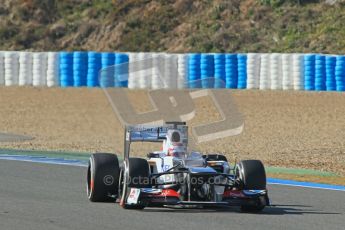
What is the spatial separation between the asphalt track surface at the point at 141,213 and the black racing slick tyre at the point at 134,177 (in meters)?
0.12

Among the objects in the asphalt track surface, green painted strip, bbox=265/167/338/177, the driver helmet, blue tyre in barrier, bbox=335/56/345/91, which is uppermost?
blue tyre in barrier, bbox=335/56/345/91

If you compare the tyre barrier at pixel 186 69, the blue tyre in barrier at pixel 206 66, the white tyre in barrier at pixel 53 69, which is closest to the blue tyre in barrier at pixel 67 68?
the tyre barrier at pixel 186 69

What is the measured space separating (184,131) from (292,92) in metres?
19.4

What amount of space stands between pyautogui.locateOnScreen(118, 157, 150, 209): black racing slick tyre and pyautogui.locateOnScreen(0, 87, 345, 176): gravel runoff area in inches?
245

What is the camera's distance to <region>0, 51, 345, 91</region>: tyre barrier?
3156cm

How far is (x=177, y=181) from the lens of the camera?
39.2ft

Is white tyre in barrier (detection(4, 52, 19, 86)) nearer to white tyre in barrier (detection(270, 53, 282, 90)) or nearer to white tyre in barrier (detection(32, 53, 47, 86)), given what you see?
white tyre in barrier (detection(32, 53, 47, 86))

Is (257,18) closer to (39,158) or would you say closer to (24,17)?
(24,17)

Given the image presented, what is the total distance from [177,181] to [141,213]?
0.51 metres

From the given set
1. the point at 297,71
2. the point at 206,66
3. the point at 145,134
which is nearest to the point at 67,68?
the point at 206,66

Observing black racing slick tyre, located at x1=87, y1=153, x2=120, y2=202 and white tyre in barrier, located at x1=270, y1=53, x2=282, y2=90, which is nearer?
black racing slick tyre, located at x1=87, y1=153, x2=120, y2=202

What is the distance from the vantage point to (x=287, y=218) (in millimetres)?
11484

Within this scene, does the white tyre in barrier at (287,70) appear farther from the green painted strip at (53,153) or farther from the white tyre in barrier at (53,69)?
the green painted strip at (53,153)

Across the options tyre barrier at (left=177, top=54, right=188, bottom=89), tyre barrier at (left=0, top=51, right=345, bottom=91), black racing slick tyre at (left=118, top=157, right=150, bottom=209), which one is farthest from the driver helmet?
tyre barrier at (left=177, top=54, right=188, bottom=89)
